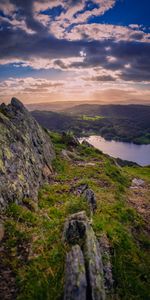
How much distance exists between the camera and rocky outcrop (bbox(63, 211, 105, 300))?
24.1ft

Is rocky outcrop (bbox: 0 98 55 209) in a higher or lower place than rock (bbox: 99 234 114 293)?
higher

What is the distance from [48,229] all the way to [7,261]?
285 cm

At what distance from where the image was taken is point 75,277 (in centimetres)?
732

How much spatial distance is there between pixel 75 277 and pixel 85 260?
1.04 metres

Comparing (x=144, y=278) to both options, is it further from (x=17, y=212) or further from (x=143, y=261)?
(x=17, y=212)

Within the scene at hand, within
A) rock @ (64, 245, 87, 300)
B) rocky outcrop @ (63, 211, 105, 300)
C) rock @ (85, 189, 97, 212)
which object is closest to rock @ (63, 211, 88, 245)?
rocky outcrop @ (63, 211, 105, 300)

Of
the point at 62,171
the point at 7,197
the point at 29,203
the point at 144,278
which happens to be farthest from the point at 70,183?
the point at 144,278

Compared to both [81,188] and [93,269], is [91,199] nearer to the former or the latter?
[81,188]

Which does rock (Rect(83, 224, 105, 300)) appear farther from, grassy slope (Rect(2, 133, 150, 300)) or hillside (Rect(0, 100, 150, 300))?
grassy slope (Rect(2, 133, 150, 300))

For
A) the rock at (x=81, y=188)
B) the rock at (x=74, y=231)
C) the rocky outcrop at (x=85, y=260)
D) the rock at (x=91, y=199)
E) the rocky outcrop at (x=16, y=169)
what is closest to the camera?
the rocky outcrop at (x=85, y=260)

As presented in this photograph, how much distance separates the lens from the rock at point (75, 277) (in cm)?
692

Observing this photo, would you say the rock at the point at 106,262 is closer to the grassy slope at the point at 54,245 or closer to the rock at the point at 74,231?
the grassy slope at the point at 54,245

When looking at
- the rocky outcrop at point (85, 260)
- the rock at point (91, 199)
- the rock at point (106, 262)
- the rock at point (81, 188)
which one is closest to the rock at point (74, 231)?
the rocky outcrop at point (85, 260)

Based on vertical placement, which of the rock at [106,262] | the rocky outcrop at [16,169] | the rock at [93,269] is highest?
the rocky outcrop at [16,169]
